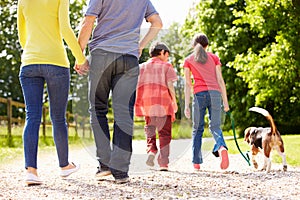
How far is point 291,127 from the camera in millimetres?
26766

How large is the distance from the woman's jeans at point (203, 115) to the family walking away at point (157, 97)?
0.99 ft

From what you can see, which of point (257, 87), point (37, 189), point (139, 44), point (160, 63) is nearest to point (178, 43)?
point (160, 63)

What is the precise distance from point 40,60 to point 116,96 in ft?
2.55

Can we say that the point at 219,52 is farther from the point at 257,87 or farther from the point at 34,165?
the point at 34,165

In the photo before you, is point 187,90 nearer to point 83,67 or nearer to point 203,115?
point 203,115

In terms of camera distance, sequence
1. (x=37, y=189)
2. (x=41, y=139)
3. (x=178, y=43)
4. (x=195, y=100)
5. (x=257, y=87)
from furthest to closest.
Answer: (x=257, y=87), (x=41, y=139), (x=178, y=43), (x=195, y=100), (x=37, y=189)

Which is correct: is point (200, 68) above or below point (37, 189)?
above

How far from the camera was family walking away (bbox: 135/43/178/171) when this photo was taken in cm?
716

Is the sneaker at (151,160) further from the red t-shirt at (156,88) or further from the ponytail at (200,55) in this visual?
the ponytail at (200,55)

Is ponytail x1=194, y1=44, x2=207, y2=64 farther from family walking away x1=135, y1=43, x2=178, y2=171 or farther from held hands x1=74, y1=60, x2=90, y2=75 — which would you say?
held hands x1=74, y1=60, x2=90, y2=75

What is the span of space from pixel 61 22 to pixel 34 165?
4.28ft

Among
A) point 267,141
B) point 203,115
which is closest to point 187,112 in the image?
point 203,115

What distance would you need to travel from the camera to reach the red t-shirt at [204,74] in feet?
23.1

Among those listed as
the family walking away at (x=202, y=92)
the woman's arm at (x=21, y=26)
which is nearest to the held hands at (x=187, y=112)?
the family walking away at (x=202, y=92)
